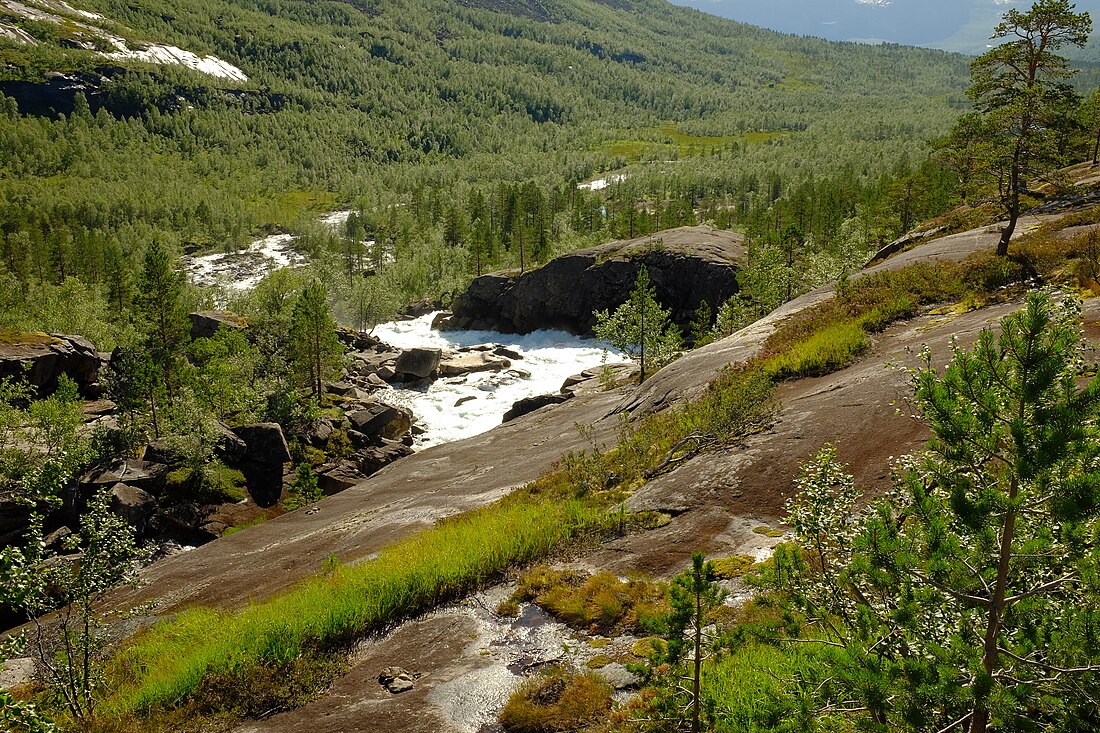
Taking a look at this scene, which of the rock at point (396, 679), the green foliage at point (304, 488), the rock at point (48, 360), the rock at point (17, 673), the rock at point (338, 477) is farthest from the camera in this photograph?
the rock at point (48, 360)

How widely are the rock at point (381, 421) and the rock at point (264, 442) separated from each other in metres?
7.93

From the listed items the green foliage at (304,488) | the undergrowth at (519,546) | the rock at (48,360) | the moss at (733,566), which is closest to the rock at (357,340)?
the rock at (48,360)

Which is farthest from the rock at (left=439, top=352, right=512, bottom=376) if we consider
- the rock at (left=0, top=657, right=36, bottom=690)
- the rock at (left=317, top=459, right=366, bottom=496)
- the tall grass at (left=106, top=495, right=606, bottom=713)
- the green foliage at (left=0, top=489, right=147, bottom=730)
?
the green foliage at (left=0, top=489, right=147, bottom=730)

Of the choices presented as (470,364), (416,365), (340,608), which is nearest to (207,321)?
(416,365)

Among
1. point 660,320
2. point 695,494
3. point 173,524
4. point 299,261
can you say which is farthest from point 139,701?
point 299,261

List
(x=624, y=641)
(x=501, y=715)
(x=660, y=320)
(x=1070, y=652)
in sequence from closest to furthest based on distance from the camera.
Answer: (x=1070, y=652)
(x=501, y=715)
(x=624, y=641)
(x=660, y=320)

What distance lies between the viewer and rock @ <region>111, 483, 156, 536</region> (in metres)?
32.7

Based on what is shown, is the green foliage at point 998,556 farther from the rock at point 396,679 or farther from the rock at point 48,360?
the rock at point 48,360

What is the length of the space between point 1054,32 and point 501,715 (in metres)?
28.4

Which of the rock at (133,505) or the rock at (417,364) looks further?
the rock at (417,364)

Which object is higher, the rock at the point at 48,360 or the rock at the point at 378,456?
the rock at the point at 48,360

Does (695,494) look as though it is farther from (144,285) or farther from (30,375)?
(30,375)

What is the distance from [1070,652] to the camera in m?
3.89

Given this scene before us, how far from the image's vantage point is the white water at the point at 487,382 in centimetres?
5541
